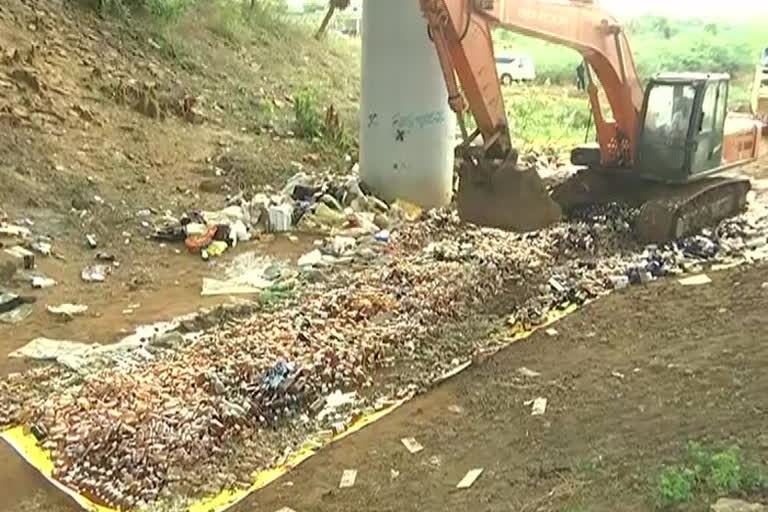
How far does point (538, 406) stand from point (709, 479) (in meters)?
1.85

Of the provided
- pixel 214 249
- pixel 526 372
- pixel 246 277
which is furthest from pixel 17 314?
pixel 526 372

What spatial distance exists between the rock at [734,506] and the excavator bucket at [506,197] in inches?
196

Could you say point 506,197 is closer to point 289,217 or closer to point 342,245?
point 342,245

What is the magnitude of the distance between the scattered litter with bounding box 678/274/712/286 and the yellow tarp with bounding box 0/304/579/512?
3.07 metres

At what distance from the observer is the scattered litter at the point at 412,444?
5.52 meters

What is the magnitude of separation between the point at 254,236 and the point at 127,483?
17.5 feet

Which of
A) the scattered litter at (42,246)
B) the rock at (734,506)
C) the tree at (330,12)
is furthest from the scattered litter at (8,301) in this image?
the tree at (330,12)

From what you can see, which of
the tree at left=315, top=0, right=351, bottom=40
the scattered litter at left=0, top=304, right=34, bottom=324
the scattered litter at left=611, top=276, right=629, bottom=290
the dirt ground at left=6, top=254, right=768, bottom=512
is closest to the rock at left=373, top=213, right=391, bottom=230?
the scattered litter at left=611, top=276, right=629, bottom=290

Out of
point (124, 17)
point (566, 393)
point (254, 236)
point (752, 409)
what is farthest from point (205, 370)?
point (124, 17)

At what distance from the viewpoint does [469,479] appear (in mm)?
5035

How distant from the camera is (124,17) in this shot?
1516cm

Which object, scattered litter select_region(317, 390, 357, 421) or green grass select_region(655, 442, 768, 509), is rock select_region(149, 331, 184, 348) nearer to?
scattered litter select_region(317, 390, 357, 421)

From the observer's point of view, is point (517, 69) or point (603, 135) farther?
point (517, 69)

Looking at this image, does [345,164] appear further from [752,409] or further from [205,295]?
[752,409]
